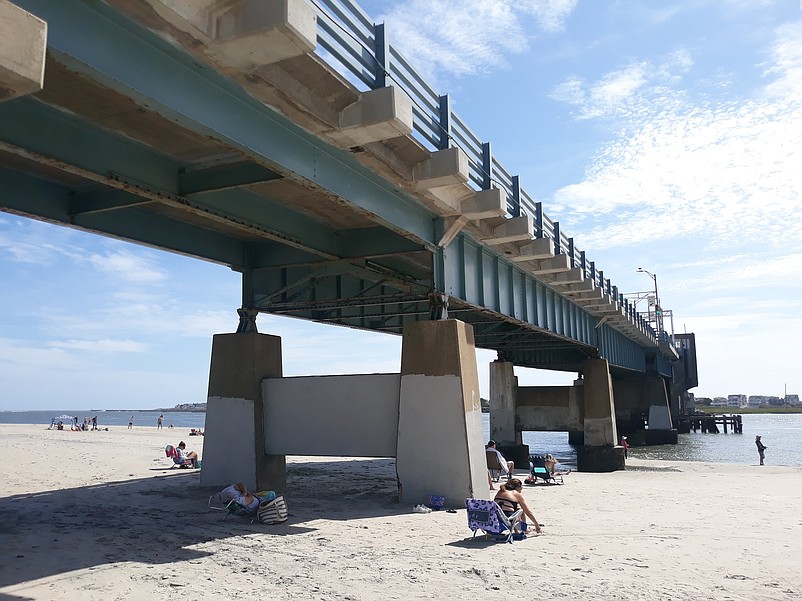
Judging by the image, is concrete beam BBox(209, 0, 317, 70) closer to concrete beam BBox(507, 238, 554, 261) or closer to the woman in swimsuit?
the woman in swimsuit

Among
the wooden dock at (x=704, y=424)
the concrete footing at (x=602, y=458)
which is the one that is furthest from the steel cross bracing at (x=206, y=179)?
the wooden dock at (x=704, y=424)

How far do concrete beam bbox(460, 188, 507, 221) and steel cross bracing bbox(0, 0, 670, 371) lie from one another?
0.93m

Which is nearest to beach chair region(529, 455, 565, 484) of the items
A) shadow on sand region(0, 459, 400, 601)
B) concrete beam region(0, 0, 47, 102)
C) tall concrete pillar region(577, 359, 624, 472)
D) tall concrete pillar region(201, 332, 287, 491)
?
shadow on sand region(0, 459, 400, 601)

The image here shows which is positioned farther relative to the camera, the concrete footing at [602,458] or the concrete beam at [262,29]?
the concrete footing at [602,458]

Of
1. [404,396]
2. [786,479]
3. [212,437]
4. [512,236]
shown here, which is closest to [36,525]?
[212,437]

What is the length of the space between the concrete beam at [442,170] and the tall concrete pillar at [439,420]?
3.72 metres

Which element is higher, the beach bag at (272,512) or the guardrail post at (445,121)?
the guardrail post at (445,121)

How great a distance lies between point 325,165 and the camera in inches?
429

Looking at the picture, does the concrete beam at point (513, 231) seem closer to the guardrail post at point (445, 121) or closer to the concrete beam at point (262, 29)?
the guardrail post at point (445, 121)

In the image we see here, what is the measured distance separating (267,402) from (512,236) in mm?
7835

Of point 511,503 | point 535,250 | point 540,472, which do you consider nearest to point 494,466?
point 540,472

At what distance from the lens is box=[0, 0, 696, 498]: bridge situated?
7078 millimetres

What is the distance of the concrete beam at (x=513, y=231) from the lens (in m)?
17.1

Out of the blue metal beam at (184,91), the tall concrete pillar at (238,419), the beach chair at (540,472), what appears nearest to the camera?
the blue metal beam at (184,91)
